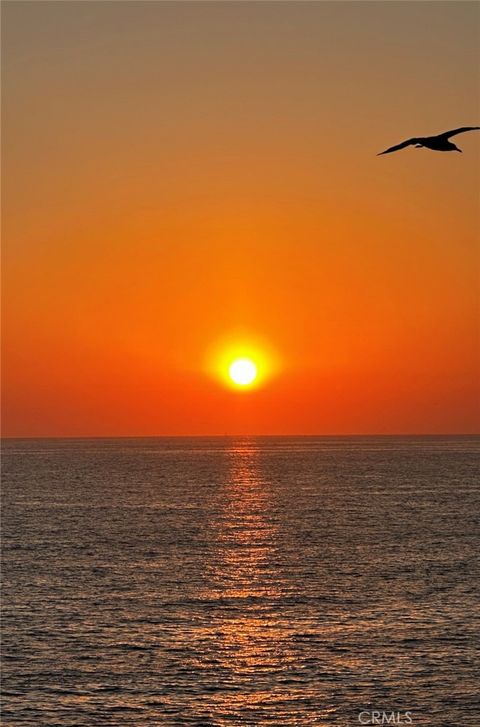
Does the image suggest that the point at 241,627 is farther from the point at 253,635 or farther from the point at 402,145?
the point at 402,145

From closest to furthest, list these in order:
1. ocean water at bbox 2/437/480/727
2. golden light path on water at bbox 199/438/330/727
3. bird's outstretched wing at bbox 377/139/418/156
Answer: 1. bird's outstretched wing at bbox 377/139/418/156
2. ocean water at bbox 2/437/480/727
3. golden light path on water at bbox 199/438/330/727

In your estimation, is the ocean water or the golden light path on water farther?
the golden light path on water

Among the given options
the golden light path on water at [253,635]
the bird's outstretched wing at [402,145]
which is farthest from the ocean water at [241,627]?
the bird's outstretched wing at [402,145]

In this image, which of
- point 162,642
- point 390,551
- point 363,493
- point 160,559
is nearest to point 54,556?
point 160,559

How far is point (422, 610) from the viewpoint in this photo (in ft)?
250

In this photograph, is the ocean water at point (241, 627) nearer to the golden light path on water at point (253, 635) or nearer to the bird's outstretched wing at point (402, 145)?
the golden light path on water at point (253, 635)

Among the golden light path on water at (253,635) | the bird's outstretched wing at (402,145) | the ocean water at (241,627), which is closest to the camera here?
the bird's outstretched wing at (402,145)

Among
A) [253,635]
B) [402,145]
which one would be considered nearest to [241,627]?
[253,635]

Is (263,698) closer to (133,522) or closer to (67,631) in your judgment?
(67,631)

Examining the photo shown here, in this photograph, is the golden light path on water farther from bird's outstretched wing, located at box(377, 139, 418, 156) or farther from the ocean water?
bird's outstretched wing, located at box(377, 139, 418, 156)

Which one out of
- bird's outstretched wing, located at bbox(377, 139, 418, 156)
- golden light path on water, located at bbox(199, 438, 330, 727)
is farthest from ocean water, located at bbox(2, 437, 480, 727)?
bird's outstretched wing, located at bbox(377, 139, 418, 156)

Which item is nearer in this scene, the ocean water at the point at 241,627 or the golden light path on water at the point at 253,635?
the ocean water at the point at 241,627

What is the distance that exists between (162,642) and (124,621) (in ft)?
21.7

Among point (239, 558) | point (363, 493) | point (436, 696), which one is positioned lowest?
point (436, 696)
